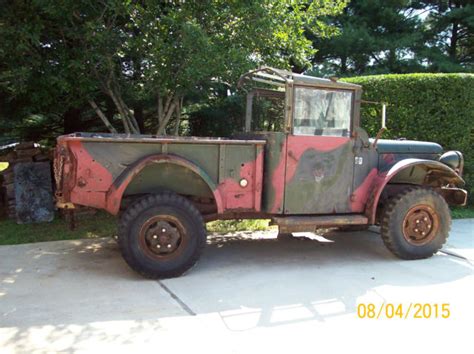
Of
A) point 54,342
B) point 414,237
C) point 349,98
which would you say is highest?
point 349,98

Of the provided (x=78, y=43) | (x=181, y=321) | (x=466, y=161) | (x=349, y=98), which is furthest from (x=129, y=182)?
(x=466, y=161)

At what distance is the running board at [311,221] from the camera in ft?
17.6

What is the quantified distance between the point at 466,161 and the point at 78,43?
7.04 metres

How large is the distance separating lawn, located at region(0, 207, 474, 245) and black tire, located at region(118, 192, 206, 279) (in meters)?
2.27

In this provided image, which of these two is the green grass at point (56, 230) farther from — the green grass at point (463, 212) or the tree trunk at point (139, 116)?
the green grass at point (463, 212)

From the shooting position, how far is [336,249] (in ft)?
20.9

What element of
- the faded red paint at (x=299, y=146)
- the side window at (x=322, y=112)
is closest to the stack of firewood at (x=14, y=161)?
the faded red paint at (x=299, y=146)

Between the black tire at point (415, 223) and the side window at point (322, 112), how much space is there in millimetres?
1066

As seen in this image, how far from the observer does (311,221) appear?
547 cm

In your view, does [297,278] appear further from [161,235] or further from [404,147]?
[404,147]

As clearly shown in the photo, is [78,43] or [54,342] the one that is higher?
[78,43]

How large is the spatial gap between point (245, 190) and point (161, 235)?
105 cm

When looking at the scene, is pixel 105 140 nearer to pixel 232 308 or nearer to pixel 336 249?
pixel 232 308

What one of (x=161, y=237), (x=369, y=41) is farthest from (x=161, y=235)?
(x=369, y=41)
